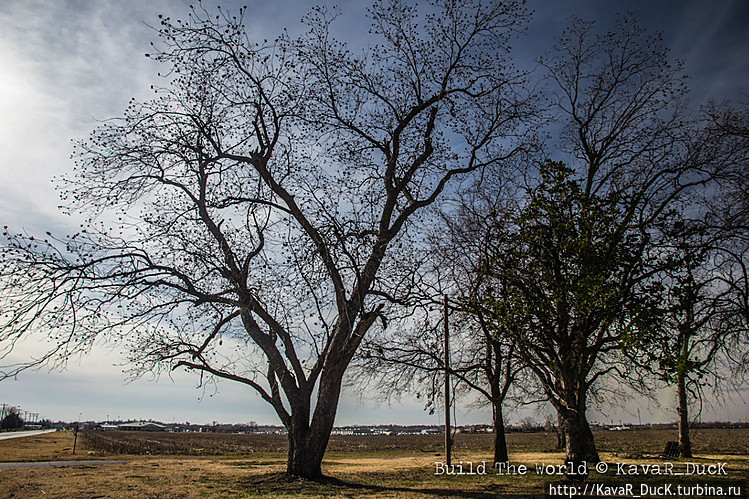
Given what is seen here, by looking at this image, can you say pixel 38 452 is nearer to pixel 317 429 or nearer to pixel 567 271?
pixel 317 429

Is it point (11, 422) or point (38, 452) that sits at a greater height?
point (38, 452)

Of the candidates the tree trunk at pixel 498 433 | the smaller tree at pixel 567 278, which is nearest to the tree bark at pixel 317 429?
the smaller tree at pixel 567 278

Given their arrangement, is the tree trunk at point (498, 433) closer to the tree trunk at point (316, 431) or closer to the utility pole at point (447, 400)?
the utility pole at point (447, 400)

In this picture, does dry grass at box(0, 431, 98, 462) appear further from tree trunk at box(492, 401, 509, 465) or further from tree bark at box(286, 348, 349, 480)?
tree trunk at box(492, 401, 509, 465)

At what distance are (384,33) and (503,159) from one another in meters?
5.29

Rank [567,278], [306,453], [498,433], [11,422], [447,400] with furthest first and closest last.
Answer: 1. [11,422]
2. [498,433]
3. [447,400]
4. [306,453]
5. [567,278]

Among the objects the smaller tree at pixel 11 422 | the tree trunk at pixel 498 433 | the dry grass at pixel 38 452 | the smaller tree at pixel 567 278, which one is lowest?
the smaller tree at pixel 11 422

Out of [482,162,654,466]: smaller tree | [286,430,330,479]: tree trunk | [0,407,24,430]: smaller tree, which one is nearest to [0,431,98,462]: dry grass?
[286,430,330,479]: tree trunk

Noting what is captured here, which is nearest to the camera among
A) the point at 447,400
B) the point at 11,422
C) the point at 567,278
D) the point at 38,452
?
the point at 567,278

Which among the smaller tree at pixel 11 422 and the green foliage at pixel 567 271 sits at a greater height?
the green foliage at pixel 567 271

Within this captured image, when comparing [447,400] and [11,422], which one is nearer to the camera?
[447,400]

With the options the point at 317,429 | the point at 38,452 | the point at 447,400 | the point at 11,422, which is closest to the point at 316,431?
the point at 317,429

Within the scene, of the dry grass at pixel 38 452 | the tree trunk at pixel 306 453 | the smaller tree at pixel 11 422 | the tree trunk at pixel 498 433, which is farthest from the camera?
the smaller tree at pixel 11 422

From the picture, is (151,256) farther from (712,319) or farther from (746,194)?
(712,319)
